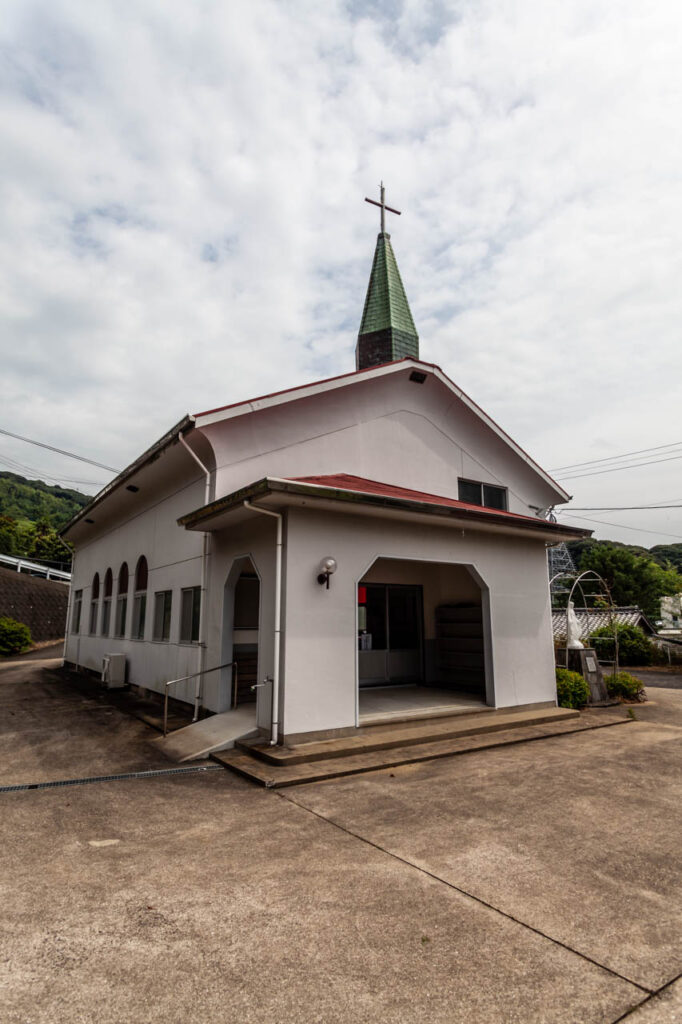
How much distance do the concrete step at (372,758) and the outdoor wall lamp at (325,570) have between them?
7.28ft

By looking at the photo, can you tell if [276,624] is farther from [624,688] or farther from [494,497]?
[624,688]

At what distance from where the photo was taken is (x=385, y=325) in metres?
14.6

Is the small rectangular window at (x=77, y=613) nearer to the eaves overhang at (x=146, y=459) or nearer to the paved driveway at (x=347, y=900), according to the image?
the eaves overhang at (x=146, y=459)

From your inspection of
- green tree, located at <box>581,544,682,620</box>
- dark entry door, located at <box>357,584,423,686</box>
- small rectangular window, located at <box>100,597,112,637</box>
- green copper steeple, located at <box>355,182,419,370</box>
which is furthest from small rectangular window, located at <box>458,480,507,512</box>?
green tree, located at <box>581,544,682,620</box>

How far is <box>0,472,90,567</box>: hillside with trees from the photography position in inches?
1796

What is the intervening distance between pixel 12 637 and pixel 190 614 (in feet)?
63.4

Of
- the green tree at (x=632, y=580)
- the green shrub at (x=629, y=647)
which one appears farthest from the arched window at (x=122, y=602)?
the green tree at (x=632, y=580)

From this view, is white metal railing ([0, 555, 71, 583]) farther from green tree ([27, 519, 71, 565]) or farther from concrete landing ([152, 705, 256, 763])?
concrete landing ([152, 705, 256, 763])

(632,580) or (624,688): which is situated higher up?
(632,580)

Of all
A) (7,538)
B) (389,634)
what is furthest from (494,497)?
(7,538)

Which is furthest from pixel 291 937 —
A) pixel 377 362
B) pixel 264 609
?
pixel 377 362

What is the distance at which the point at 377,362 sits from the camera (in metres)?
14.5

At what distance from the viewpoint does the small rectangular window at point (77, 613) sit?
60.5 feet

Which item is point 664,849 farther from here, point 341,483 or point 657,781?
point 341,483
